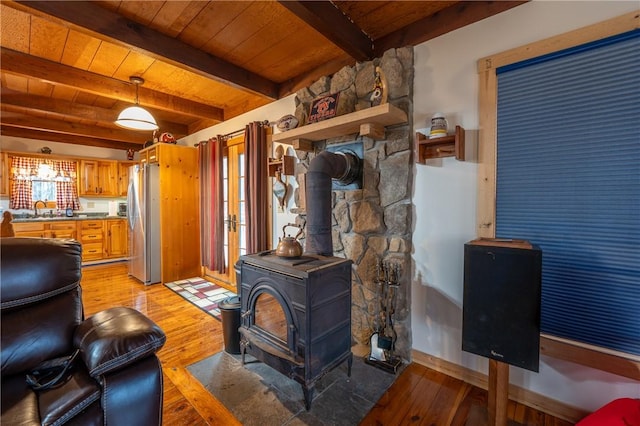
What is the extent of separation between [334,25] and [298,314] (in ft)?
6.36

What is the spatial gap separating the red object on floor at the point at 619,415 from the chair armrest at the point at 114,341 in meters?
2.02

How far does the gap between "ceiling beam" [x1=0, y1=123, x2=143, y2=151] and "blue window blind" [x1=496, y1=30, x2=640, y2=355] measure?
273 inches

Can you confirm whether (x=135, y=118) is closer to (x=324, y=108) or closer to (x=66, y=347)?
(x=324, y=108)

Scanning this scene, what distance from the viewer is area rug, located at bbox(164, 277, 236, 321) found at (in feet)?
10.8

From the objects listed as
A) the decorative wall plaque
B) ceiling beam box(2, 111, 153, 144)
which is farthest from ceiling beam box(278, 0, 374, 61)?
ceiling beam box(2, 111, 153, 144)

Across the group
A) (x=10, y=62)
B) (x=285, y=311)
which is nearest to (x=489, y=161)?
(x=285, y=311)

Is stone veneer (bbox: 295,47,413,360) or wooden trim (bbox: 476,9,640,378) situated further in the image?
stone veneer (bbox: 295,47,413,360)

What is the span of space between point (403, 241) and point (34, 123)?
18.9 feet

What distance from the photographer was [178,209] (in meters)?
4.39

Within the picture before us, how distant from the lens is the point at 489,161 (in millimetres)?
1796

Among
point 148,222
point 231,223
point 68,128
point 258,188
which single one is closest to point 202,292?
point 231,223

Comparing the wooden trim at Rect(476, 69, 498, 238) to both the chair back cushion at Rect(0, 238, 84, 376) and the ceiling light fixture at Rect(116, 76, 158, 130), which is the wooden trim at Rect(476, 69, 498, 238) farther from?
the ceiling light fixture at Rect(116, 76, 158, 130)

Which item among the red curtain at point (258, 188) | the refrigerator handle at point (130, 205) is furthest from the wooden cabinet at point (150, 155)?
the red curtain at point (258, 188)

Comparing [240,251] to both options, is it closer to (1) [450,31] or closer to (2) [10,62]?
(2) [10,62]
